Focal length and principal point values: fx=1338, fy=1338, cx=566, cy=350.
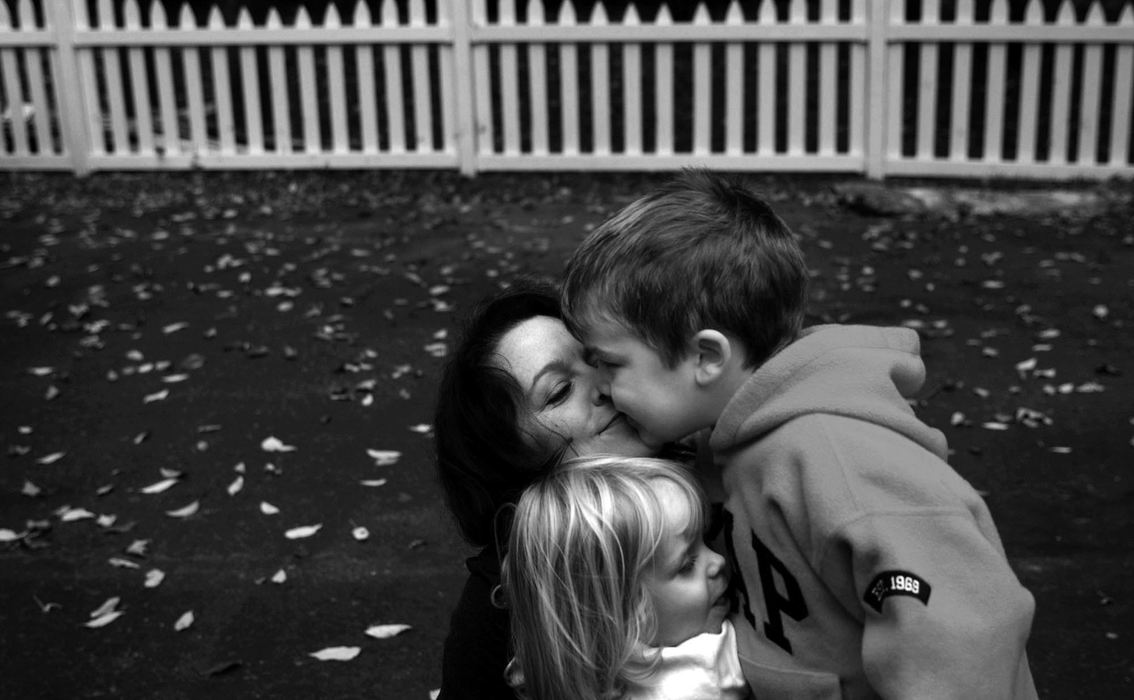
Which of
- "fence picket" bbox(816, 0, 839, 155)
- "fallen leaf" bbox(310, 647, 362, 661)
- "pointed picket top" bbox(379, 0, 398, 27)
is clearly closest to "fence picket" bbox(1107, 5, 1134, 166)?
"fence picket" bbox(816, 0, 839, 155)

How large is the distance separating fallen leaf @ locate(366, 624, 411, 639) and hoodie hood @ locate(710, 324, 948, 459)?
1.99 metres

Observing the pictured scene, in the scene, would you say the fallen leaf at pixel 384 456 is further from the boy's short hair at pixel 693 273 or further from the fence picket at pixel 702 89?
the fence picket at pixel 702 89

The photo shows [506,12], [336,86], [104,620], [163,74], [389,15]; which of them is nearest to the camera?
[104,620]

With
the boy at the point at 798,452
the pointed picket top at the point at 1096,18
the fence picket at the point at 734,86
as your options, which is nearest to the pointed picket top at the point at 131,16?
the fence picket at the point at 734,86

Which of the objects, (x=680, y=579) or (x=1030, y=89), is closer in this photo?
(x=680, y=579)

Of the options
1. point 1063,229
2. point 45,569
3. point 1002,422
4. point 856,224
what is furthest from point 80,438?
point 1063,229

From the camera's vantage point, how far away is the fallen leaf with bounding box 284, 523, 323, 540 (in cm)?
441

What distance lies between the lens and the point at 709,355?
201 centimetres

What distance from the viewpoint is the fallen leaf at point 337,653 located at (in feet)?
12.0

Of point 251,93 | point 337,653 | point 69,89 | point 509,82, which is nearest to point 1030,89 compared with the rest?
point 509,82

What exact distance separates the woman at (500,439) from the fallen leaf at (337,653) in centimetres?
148

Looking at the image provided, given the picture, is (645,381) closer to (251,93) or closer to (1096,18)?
(1096,18)

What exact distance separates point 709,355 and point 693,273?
0.13 metres

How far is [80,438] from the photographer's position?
5305mm
